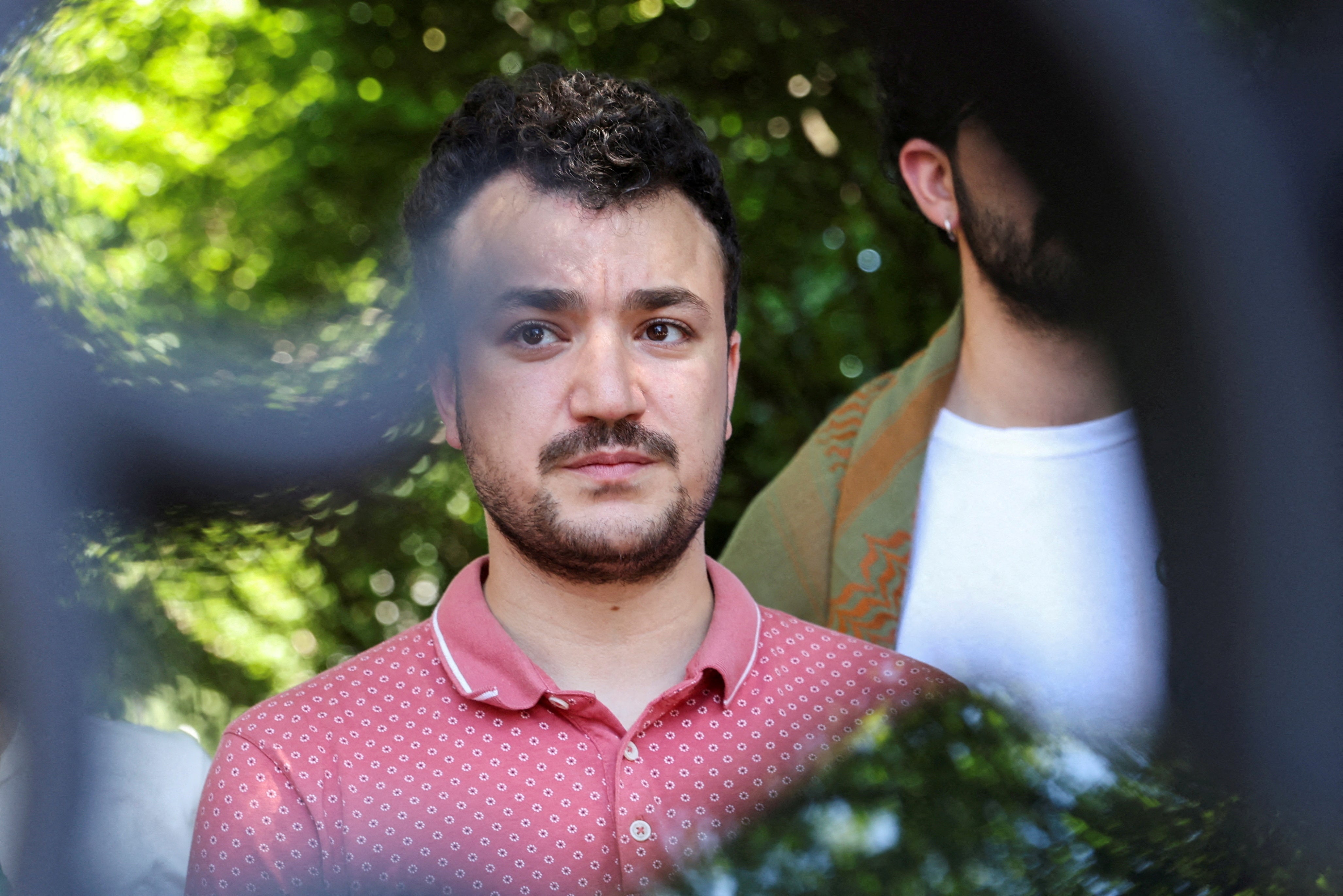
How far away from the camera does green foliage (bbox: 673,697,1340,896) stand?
44.1 inches

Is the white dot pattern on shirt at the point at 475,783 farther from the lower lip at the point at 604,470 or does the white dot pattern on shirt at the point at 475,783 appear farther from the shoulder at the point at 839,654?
the lower lip at the point at 604,470

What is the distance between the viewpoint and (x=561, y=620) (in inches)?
52.9

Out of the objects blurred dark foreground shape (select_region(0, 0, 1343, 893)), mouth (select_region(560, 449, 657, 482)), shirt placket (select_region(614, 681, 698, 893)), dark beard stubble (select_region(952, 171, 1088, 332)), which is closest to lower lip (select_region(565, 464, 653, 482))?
mouth (select_region(560, 449, 657, 482))

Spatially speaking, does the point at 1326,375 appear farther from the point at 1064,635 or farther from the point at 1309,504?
the point at 1064,635

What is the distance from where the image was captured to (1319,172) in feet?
3.68

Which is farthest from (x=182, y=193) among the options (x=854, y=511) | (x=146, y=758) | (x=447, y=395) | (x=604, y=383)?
(x=854, y=511)

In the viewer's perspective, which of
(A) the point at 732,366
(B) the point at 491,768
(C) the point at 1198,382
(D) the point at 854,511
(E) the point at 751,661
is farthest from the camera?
(D) the point at 854,511

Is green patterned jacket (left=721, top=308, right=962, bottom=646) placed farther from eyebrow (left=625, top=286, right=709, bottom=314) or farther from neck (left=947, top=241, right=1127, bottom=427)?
eyebrow (left=625, top=286, right=709, bottom=314)

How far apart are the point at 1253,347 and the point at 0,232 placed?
41.9 inches

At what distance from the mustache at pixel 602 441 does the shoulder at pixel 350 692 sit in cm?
25

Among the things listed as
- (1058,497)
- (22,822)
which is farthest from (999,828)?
(22,822)

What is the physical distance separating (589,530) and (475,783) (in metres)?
0.26

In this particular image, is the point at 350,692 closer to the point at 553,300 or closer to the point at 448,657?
the point at 448,657

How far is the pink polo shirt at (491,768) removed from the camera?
3.88 feet
